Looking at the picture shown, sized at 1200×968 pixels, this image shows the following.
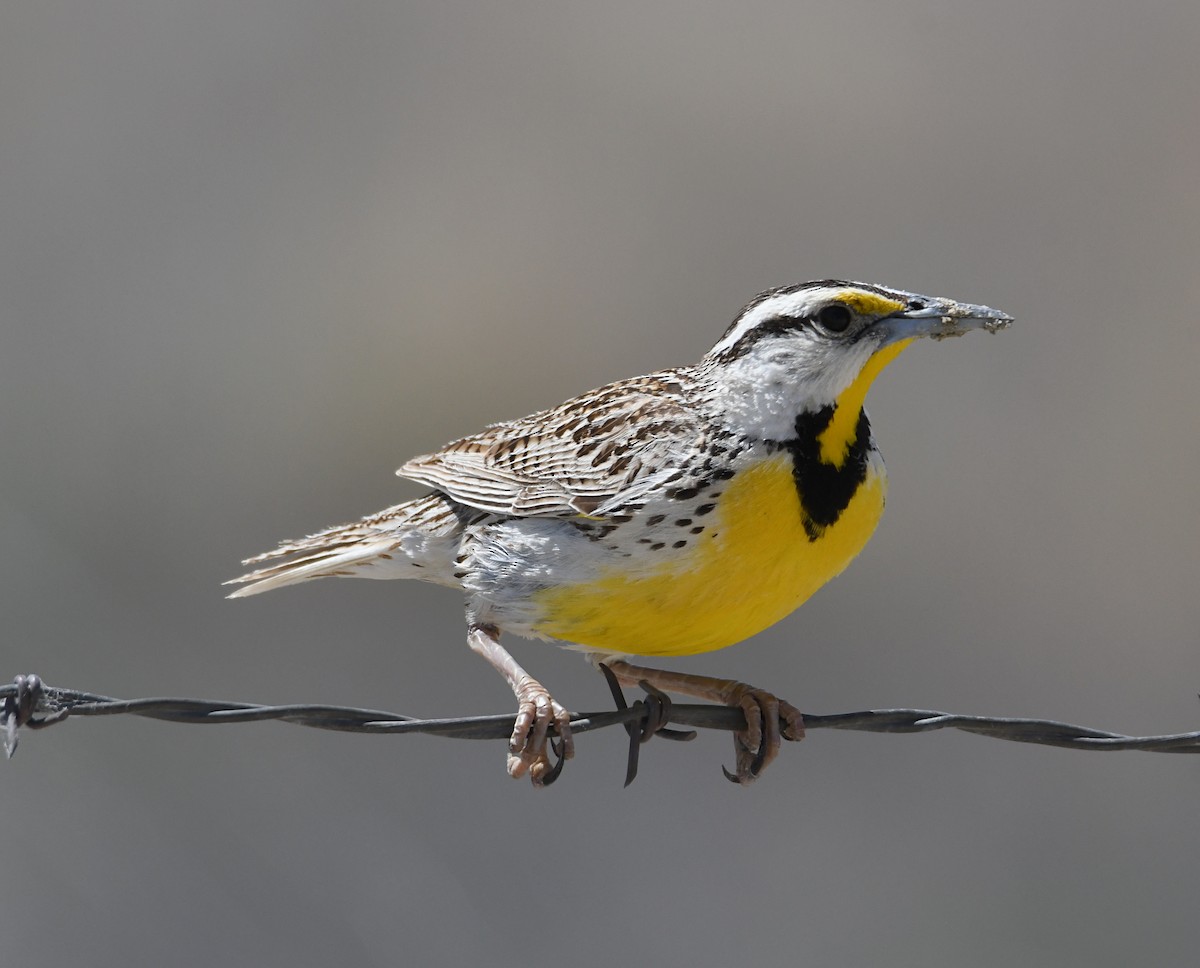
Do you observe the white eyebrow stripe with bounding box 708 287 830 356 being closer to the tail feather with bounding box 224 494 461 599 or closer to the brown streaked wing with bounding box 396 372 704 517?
the brown streaked wing with bounding box 396 372 704 517

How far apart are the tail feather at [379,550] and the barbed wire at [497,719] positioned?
0.63 meters

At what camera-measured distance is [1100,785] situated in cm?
756

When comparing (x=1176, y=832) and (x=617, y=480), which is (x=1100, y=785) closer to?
(x=1176, y=832)

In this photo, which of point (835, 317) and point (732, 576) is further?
point (835, 317)

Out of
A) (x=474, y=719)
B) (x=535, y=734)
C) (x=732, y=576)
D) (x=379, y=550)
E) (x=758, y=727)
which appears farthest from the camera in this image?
(x=379, y=550)

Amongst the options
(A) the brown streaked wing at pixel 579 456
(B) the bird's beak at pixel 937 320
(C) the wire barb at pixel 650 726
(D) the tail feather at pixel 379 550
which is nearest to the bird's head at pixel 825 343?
(B) the bird's beak at pixel 937 320

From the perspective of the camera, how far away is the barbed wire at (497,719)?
2240 mm

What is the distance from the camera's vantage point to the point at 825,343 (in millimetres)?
2781

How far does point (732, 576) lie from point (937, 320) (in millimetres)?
533

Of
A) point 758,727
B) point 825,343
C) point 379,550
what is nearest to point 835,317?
point 825,343

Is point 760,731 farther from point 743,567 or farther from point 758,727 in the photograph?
point 743,567

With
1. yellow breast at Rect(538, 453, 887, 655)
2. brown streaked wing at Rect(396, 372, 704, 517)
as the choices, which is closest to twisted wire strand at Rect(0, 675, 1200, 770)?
yellow breast at Rect(538, 453, 887, 655)

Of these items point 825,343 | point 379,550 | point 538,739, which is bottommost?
point 538,739

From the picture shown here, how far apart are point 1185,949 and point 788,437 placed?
15.2 ft
